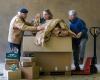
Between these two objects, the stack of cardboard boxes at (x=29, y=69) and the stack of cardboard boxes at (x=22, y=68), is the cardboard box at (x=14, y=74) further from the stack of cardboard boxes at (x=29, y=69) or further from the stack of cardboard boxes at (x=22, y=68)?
the stack of cardboard boxes at (x=29, y=69)

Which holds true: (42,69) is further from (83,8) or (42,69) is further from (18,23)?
(83,8)

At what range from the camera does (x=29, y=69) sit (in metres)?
7.72

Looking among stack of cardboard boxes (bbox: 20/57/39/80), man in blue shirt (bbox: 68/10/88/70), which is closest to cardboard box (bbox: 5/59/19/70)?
stack of cardboard boxes (bbox: 20/57/39/80)

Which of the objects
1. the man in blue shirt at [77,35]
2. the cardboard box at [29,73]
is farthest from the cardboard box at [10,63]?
the man in blue shirt at [77,35]

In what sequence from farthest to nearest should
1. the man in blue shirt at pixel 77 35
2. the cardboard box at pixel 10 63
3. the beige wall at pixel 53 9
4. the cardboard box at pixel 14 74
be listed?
1. the beige wall at pixel 53 9
2. the man in blue shirt at pixel 77 35
3. the cardboard box at pixel 10 63
4. the cardboard box at pixel 14 74

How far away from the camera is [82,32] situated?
28.3ft

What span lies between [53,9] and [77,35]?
1889mm

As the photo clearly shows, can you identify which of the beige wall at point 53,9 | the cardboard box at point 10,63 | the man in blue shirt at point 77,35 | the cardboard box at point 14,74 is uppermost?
the beige wall at point 53,9

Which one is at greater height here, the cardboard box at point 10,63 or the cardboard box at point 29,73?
the cardboard box at point 10,63

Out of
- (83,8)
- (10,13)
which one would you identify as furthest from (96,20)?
(10,13)

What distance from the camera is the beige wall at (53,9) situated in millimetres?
10117

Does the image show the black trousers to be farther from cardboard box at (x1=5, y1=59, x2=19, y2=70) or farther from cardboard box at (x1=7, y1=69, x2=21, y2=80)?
cardboard box at (x1=7, y1=69, x2=21, y2=80)

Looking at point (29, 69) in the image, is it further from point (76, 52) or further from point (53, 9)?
point (53, 9)

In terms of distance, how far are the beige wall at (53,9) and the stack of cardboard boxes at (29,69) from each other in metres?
2.44
